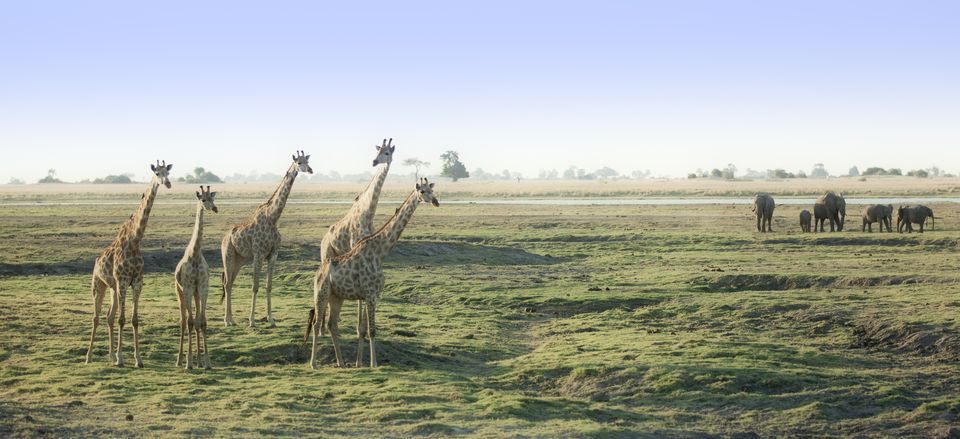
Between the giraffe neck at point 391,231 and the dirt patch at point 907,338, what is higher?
the giraffe neck at point 391,231

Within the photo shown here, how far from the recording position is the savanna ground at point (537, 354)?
Answer: 12.9m

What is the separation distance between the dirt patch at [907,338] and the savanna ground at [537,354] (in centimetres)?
5

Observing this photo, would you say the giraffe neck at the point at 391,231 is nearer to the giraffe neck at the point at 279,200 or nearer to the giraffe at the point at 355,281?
the giraffe at the point at 355,281

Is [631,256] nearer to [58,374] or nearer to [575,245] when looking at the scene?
[575,245]

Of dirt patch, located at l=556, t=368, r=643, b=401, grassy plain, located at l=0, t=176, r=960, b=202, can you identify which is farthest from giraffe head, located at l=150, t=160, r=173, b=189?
grassy plain, located at l=0, t=176, r=960, b=202

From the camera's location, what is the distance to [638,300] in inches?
900

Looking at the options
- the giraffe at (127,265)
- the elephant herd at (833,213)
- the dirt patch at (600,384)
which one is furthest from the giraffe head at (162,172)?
the elephant herd at (833,213)

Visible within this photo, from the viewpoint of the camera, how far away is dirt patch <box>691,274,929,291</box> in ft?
80.4

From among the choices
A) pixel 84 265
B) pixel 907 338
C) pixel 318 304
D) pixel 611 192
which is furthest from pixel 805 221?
pixel 611 192

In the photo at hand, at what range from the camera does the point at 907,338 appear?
17.7 meters

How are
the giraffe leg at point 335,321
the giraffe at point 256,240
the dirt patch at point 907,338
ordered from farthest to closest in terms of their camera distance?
the giraffe at point 256,240 < the dirt patch at point 907,338 < the giraffe leg at point 335,321

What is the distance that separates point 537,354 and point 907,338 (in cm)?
644

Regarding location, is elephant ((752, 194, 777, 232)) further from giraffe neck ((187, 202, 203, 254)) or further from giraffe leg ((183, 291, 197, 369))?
giraffe leg ((183, 291, 197, 369))

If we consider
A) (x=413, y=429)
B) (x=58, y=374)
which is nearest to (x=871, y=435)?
(x=413, y=429)
